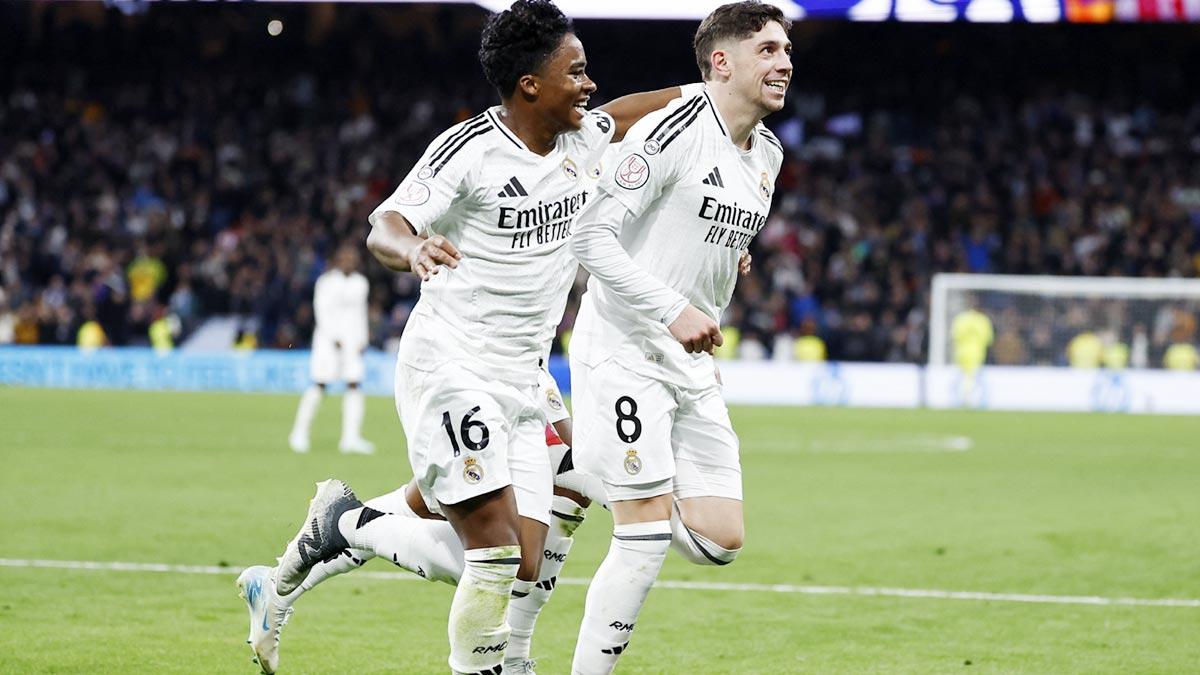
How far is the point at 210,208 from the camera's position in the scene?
1238 inches

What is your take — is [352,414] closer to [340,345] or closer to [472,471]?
[340,345]

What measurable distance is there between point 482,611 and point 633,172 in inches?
58.5

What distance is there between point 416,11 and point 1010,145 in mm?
12548

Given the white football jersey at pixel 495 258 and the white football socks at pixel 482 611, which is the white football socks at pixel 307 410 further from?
the white football socks at pixel 482 611

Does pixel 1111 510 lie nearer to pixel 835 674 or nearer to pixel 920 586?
pixel 920 586

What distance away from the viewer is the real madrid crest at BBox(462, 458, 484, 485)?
15.1ft

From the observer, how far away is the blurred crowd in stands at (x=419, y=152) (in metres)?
28.4

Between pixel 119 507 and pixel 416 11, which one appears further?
pixel 416 11

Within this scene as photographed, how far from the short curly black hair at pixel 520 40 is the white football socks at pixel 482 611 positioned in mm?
1413

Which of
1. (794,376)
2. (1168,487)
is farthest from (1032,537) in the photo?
(794,376)

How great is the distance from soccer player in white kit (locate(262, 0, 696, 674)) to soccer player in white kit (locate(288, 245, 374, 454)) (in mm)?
10763

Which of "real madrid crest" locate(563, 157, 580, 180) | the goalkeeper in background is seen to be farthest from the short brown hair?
the goalkeeper in background

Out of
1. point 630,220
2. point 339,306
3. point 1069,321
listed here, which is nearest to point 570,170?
point 630,220

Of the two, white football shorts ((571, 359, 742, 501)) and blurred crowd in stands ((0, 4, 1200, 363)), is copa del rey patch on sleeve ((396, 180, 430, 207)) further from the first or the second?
blurred crowd in stands ((0, 4, 1200, 363))
